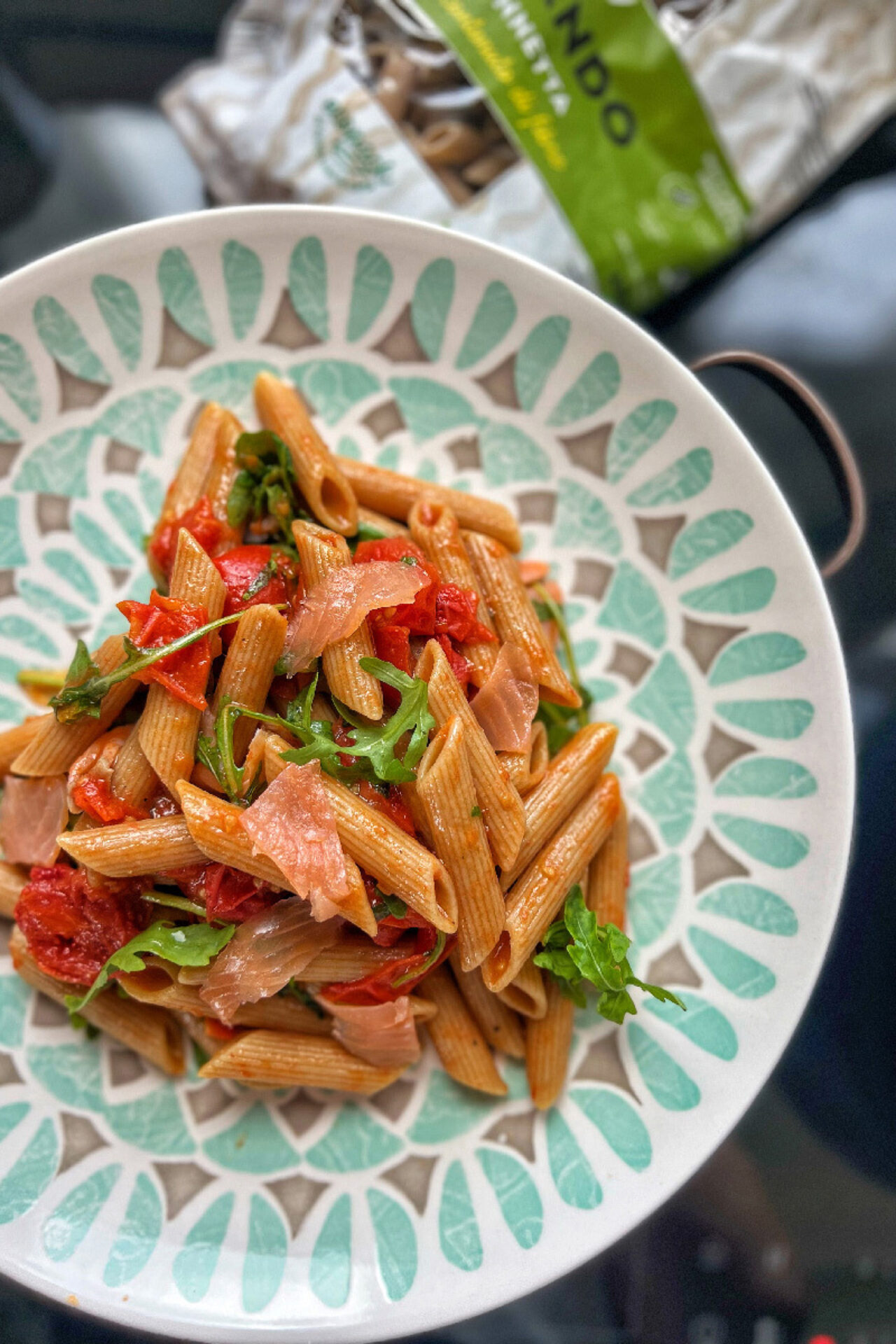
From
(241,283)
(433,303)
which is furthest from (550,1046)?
(241,283)

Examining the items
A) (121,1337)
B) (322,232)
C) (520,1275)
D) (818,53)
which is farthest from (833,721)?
(121,1337)

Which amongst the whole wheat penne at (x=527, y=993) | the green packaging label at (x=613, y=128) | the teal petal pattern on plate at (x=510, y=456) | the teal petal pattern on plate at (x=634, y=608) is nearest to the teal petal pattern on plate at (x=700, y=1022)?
the whole wheat penne at (x=527, y=993)

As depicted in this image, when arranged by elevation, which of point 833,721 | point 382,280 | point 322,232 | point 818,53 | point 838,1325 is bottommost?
point 838,1325

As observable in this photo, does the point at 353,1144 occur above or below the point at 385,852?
below

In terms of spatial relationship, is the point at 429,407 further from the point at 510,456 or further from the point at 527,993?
the point at 527,993

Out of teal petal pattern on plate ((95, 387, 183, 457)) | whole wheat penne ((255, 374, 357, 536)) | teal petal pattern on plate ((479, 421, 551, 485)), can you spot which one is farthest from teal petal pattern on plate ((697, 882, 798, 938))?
teal petal pattern on plate ((95, 387, 183, 457))

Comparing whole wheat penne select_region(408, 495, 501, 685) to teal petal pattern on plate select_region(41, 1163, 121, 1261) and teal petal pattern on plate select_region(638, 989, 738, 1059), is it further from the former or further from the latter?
teal petal pattern on plate select_region(41, 1163, 121, 1261)

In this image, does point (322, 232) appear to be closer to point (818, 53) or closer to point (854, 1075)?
point (818, 53)
